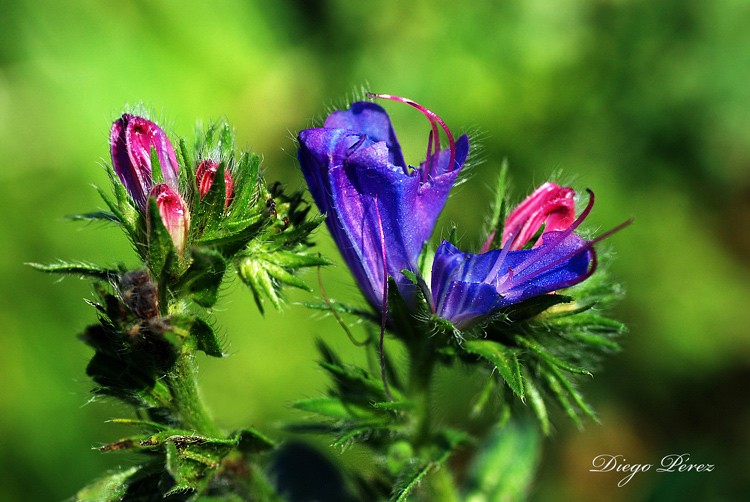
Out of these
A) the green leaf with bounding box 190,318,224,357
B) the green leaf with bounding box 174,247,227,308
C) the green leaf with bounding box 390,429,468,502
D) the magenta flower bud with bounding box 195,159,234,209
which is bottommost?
the green leaf with bounding box 390,429,468,502

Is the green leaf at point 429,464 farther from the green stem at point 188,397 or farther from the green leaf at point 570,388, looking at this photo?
the green stem at point 188,397

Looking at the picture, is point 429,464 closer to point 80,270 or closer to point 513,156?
point 80,270

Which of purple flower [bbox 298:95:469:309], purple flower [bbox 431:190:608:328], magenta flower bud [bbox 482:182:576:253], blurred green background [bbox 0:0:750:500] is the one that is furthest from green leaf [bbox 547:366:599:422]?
blurred green background [bbox 0:0:750:500]

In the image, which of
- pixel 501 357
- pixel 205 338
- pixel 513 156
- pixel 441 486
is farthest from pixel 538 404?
pixel 513 156

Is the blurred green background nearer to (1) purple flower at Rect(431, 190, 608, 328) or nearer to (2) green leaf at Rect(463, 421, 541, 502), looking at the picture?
(2) green leaf at Rect(463, 421, 541, 502)

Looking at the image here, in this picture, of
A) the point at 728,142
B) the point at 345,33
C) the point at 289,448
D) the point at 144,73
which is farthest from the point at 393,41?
the point at 289,448
